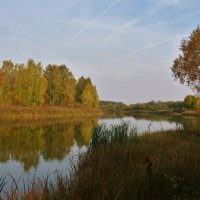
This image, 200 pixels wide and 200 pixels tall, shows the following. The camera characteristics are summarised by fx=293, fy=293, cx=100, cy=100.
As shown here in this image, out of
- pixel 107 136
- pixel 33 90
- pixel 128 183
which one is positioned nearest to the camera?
pixel 128 183

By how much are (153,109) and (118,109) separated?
47.0 feet

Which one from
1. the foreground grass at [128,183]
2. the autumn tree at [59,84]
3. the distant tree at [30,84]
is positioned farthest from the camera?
the autumn tree at [59,84]

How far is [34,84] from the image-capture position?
5428 cm

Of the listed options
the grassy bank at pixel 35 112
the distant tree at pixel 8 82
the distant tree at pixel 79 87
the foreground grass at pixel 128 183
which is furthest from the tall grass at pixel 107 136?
the distant tree at pixel 79 87

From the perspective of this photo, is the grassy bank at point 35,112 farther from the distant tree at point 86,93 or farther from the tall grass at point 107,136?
the tall grass at point 107,136

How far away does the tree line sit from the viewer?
177ft

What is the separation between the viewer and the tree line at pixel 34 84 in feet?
177

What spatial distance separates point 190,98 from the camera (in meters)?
78.7

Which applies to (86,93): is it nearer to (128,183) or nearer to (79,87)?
(79,87)

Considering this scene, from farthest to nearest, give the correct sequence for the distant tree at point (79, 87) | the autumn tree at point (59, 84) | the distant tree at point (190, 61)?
the distant tree at point (79, 87) → the autumn tree at point (59, 84) → the distant tree at point (190, 61)

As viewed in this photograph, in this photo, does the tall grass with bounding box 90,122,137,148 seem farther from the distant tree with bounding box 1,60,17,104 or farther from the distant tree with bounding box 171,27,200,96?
the distant tree with bounding box 1,60,17,104

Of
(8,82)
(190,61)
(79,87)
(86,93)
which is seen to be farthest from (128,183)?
(79,87)

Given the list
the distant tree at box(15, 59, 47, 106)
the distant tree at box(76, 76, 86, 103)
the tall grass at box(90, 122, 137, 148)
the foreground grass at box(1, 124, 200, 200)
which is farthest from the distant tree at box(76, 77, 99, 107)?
the foreground grass at box(1, 124, 200, 200)

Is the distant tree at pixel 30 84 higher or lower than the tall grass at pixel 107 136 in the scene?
higher
